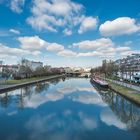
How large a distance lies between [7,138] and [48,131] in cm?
337

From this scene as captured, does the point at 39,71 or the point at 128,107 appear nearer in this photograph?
the point at 128,107

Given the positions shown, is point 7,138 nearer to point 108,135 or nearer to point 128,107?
point 108,135

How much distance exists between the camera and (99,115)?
26.0m

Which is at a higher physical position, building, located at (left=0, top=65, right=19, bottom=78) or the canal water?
building, located at (left=0, top=65, right=19, bottom=78)

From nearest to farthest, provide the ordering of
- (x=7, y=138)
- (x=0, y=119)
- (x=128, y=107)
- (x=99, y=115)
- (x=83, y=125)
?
(x=7, y=138), (x=83, y=125), (x=0, y=119), (x=99, y=115), (x=128, y=107)

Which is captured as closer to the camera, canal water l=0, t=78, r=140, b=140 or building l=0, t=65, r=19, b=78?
canal water l=0, t=78, r=140, b=140

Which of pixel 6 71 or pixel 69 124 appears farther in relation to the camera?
pixel 6 71

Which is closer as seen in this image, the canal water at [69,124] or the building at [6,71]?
the canal water at [69,124]

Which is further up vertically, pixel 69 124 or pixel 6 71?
pixel 6 71

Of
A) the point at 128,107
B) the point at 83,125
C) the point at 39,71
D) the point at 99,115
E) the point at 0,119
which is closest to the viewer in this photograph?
the point at 83,125

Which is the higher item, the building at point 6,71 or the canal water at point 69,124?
the building at point 6,71

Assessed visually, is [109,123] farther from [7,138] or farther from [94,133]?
[7,138]

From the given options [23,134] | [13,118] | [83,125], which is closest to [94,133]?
[83,125]

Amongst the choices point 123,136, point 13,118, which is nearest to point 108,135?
point 123,136
